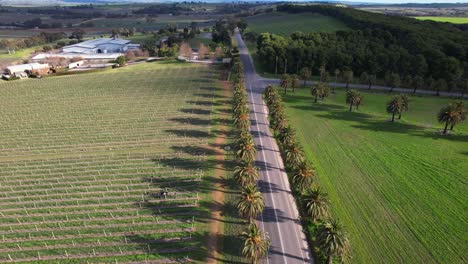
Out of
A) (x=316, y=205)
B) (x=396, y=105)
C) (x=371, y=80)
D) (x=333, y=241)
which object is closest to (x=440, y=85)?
(x=371, y=80)

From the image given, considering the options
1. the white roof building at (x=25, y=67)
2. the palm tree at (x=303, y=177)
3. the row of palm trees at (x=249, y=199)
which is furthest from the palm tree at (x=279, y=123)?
the white roof building at (x=25, y=67)

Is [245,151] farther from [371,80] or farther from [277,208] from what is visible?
[371,80]

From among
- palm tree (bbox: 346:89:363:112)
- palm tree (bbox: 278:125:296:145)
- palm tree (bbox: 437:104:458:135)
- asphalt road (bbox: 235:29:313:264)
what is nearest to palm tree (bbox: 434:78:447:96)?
palm tree (bbox: 437:104:458:135)

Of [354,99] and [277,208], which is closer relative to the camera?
[277,208]

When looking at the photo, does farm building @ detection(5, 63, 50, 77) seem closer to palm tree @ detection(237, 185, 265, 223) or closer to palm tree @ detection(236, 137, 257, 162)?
palm tree @ detection(236, 137, 257, 162)

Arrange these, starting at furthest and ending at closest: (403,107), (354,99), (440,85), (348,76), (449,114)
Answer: (348,76) → (440,85) → (354,99) → (403,107) → (449,114)

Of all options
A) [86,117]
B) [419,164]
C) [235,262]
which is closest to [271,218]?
[235,262]

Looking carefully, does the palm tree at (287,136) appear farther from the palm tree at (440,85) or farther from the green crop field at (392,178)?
the palm tree at (440,85)

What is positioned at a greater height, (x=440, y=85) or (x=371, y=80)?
(x=371, y=80)
